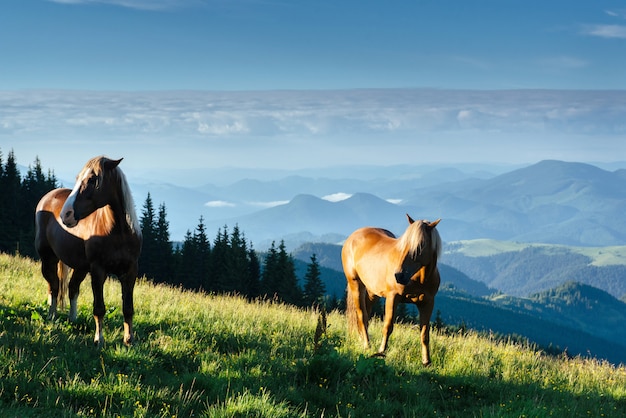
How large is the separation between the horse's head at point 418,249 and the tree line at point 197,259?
55291 mm

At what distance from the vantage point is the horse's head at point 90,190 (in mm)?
8039

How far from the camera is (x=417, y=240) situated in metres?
9.27

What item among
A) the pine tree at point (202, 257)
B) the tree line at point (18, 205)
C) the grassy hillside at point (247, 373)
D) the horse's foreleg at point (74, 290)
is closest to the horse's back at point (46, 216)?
the horse's foreleg at point (74, 290)

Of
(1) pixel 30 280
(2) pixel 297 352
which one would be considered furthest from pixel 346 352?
(1) pixel 30 280

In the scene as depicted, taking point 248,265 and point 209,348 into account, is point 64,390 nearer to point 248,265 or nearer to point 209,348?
point 209,348

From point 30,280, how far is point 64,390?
7.41 metres

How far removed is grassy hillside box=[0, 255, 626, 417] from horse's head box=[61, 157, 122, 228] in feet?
6.14

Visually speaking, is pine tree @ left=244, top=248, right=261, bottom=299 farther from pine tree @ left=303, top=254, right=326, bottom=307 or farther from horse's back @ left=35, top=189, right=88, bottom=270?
horse's back @ left=35, top=189, right=88, bottom=270

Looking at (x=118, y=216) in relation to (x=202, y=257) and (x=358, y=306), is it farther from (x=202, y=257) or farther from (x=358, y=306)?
(x=202, y=257)

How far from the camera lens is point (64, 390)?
6.48 meters

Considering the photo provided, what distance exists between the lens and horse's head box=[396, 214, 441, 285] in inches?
365

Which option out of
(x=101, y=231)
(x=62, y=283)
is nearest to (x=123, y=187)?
(x=101, y=231)

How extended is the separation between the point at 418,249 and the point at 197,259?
223ft

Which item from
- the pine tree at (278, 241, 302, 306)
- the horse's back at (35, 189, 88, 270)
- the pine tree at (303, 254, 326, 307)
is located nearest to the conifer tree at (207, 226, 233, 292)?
the pine tree at (278, 241, 302, 306)
